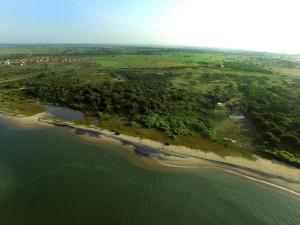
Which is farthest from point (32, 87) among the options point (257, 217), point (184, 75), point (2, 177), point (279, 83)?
point (279, 83)

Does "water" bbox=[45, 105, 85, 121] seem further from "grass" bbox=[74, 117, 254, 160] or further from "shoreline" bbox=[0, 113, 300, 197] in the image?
"shoreline" bbox=[0, 113, 300, 197]

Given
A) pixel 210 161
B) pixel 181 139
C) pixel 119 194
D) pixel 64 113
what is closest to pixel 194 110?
pixel 181 139

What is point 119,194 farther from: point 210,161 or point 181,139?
point 181,139

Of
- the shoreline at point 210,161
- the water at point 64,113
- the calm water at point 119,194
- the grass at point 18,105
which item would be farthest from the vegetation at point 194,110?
the calm water at point 119,194

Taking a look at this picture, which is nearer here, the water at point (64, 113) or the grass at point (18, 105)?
the water at point (64, 113)

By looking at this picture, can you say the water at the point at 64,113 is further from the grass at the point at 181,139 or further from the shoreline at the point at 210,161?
the shoreline at the point at 210,161

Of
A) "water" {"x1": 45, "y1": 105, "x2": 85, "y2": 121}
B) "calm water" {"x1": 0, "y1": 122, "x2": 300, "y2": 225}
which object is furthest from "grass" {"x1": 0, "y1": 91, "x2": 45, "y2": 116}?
"calm water" {"x1": 0, "y1": 122, "x2": 300, "y2": 225}
